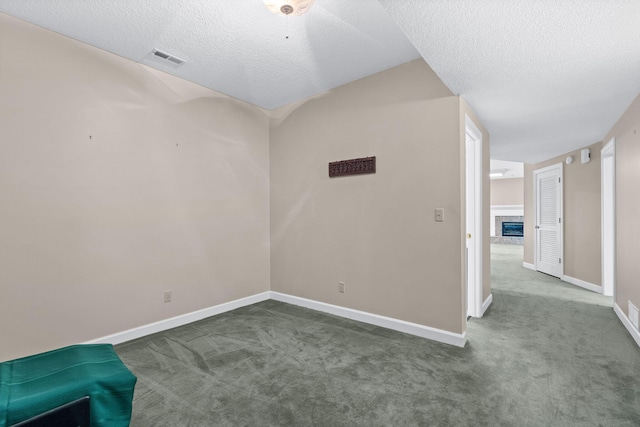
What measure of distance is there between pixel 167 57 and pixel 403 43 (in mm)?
2222

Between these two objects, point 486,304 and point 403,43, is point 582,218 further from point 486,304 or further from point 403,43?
point 403,43

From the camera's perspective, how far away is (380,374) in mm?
2232

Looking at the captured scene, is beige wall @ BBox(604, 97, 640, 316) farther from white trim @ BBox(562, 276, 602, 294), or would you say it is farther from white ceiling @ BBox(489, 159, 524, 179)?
white ceiling @ BBox(489, 159, 524, 179)

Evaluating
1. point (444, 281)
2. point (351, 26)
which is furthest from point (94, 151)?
point (444, 281)

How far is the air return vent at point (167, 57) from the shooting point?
278cm

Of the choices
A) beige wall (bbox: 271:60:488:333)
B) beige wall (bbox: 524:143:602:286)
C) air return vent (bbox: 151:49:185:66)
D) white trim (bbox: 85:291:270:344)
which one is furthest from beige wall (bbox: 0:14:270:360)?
beige wall (bbox: 524:143:602:286)

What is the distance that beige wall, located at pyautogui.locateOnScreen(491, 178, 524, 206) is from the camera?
37.4ft

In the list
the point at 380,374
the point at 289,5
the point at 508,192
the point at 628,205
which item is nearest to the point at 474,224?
the point at 628,205

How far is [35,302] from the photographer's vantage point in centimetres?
237

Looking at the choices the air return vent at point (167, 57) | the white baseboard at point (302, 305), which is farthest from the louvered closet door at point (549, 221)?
the air return vent at point (167, 57)

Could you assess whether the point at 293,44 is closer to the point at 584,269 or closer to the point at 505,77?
the point at 505,77

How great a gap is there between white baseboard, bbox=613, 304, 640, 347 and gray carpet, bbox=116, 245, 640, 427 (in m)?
0.07

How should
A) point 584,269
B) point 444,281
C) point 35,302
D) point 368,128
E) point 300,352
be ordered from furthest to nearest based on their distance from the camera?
point 584,269
point 368,128
point 444,281
point 300,352
point 35,302

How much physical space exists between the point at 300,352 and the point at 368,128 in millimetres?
2374
